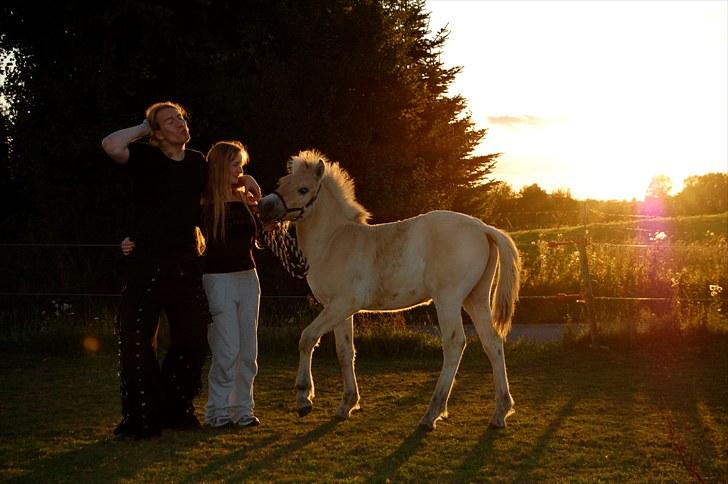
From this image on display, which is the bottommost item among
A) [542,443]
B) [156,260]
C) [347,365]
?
[542,443]

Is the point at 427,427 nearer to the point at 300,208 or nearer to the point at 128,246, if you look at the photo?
the point at 300,208

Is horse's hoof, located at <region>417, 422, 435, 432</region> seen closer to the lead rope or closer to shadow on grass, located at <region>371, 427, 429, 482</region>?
shadow on grass, located at <region>371, 427, 429, 482</region>

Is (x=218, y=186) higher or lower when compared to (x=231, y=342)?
higher

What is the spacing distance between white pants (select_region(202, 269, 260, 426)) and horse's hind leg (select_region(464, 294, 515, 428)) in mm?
1703

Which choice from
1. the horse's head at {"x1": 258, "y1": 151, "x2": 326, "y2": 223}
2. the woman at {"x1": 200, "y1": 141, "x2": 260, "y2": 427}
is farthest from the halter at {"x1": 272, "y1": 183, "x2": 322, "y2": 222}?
the woman at {"x1": 200, "y1": 141, "x2": 260, "y2": 427}

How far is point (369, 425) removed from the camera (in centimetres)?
595

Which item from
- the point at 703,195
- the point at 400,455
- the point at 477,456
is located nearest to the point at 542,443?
the point at 477,456

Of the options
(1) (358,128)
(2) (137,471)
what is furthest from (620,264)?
(2) (137,471)

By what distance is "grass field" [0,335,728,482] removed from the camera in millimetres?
4656

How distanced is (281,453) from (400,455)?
0.77 meters


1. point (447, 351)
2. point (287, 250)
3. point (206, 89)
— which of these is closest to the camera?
point (447, 351)

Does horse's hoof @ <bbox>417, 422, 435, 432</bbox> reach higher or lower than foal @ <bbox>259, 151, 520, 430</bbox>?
lower

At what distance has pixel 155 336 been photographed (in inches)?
207

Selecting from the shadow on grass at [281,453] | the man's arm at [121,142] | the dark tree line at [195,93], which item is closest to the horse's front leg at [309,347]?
the shadow on grass at [281,453]
